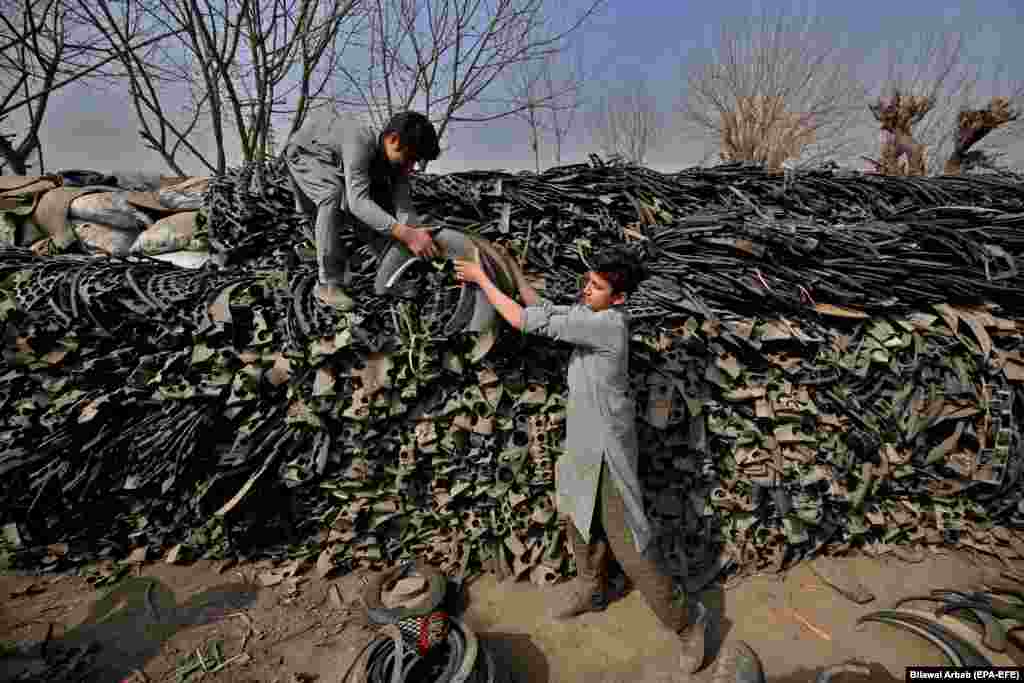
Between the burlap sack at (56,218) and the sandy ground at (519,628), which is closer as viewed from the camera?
the sandy ground at (519,628)

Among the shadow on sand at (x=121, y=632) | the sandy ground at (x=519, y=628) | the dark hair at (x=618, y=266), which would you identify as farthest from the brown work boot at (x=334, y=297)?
the shadow on sand at (x=121, y=632)

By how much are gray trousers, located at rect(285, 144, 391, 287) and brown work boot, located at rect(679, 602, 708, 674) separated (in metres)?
2.76

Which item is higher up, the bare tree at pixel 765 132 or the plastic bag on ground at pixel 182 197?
the bare tree at pixel 765 132

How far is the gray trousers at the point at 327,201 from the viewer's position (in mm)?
2549

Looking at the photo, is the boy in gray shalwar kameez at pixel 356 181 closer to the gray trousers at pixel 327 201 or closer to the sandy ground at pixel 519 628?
the gray trousers at pixel 327 201

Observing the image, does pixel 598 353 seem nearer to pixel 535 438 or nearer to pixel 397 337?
pixel 535 438

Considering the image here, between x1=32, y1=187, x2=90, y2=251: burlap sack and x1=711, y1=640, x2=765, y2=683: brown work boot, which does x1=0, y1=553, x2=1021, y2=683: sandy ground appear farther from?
x1=32, y1=187, x2=90, y2=251: burlap sack

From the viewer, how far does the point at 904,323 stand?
3037 mm

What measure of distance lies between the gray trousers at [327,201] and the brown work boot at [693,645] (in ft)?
9.07

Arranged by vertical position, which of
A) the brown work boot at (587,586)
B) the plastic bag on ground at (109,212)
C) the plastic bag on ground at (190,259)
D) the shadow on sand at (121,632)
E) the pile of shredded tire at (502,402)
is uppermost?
the plastic bag on ground at (109,212)

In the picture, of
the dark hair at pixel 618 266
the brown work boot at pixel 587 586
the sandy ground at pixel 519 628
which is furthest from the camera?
the brown work boot at pixel 587 586

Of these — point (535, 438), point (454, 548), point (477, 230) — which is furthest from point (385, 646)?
Result: point (477, 230)

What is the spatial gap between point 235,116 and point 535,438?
957 centimetres

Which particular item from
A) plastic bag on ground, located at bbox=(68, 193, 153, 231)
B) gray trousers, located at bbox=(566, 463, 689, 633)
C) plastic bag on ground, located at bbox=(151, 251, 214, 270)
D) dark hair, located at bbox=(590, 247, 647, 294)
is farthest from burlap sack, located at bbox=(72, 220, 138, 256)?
gray trousers, located at bbox=(566, 463, 689, 633)
